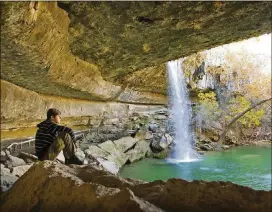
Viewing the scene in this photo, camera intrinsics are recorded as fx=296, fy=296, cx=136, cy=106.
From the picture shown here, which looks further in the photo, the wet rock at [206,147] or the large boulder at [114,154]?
the wet rock at [206,147]

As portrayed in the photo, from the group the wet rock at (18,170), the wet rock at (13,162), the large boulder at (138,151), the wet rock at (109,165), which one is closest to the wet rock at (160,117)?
the large boulder at (138,151)

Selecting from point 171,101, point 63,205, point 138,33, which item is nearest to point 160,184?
point 63,205

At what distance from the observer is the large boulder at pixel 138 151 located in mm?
8297

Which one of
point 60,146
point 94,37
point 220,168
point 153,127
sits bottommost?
point 220,168

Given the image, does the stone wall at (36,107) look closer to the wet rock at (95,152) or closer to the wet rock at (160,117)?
the wet rock at (95,152)

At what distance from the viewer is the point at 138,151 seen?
8.61 meters

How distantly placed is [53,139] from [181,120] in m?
6.92

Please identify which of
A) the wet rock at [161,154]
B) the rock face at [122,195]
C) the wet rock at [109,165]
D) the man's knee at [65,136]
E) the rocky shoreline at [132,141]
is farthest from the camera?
the wet rock at [161,154]

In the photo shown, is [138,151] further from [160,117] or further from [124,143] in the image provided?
[160,117]

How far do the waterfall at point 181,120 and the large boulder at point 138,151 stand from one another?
98 cm

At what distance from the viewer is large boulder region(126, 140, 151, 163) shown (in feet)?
27.2

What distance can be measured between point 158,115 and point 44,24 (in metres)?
7.02

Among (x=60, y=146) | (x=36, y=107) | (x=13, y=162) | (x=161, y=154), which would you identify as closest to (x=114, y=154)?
(x=161, y=154)

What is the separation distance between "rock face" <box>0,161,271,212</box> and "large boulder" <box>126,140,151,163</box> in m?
6.06
